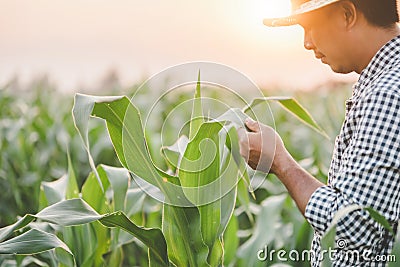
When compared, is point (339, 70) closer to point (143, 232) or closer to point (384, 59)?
point (384, 59)

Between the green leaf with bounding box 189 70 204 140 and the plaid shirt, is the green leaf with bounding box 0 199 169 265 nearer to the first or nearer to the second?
the green leaf with bounding box 189 70 204 140

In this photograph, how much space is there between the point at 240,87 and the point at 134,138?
0.21m

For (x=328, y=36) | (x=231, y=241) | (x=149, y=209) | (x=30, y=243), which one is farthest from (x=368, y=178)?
(x=149, y=209)

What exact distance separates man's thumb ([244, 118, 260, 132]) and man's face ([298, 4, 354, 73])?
0.15 m

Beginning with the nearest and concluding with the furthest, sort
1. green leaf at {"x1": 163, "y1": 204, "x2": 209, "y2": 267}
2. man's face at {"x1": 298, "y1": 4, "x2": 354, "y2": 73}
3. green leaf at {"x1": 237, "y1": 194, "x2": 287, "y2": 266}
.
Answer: man's face at {"x1": 298, "y1": 4, "x2": 354, "y2": 73}
green leaf at {"x1": 163, "y1": 204, "x2": 209, "y2": 267}
green leaf at {"x1": 237, "y1": 194, "x2": 287, "y2": 266}

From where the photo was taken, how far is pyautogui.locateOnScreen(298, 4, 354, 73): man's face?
1239 mm

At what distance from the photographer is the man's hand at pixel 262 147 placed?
128cm

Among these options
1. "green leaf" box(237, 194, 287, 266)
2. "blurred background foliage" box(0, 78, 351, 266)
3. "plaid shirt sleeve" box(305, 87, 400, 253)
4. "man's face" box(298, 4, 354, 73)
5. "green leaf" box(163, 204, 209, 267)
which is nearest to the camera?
"plaid shirt sleeve" box(305, 87, 400, 253)

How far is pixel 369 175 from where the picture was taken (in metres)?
1.13

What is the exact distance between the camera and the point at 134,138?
4.27 ft

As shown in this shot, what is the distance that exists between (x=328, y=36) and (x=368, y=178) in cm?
25

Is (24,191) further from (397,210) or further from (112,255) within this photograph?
(397,210)

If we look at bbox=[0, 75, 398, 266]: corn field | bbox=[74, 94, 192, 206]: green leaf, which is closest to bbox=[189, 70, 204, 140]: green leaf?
bbox=[0, 75, 398, 266]: corn field

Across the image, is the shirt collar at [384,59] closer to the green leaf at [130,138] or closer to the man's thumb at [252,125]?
the man's thumb at [252,125]
